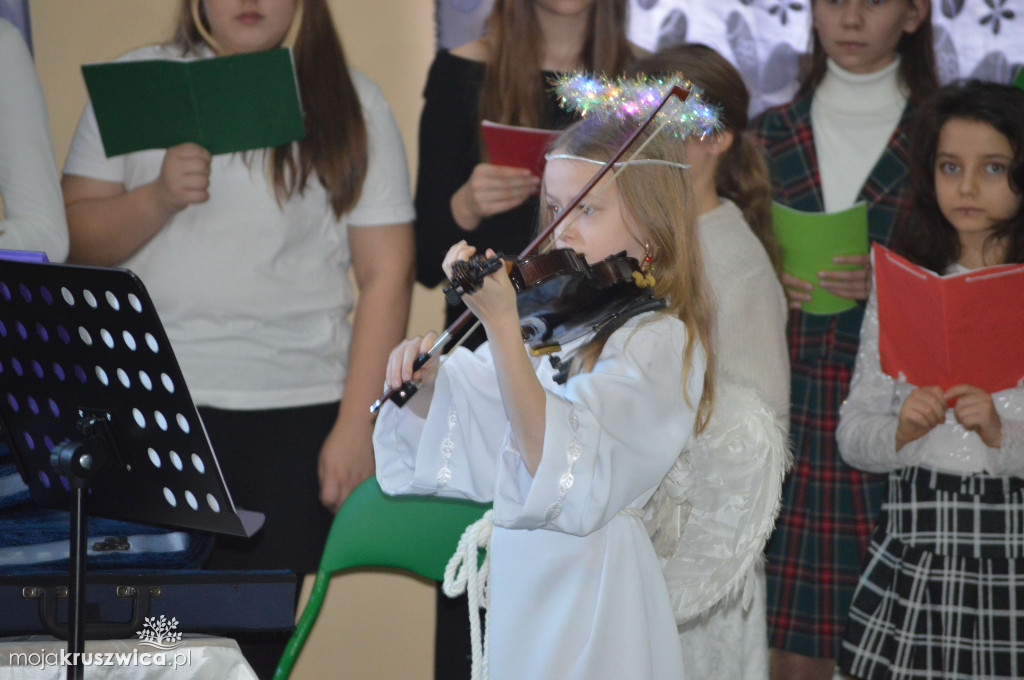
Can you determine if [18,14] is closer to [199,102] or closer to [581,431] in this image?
[199,102]

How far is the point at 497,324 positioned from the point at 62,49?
190cm

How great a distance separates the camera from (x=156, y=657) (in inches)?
54.9

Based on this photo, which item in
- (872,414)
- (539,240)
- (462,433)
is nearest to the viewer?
(539,240)

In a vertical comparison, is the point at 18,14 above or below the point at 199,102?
above

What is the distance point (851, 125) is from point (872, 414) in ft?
2.56

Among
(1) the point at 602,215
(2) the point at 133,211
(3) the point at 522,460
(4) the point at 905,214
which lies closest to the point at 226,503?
(3) the point at 522,460

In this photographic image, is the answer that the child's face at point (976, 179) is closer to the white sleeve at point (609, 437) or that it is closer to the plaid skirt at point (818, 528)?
the plaid skirt at point (818, 528)

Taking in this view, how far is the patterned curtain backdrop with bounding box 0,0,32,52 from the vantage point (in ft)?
8.91

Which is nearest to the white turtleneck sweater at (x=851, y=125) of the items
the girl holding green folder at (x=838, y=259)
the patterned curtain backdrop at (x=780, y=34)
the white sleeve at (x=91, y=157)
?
the girl holding green folder at (x=838, y=259)

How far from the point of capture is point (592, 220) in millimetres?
1742

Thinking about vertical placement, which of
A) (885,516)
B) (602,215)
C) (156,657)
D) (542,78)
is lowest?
(885,516)

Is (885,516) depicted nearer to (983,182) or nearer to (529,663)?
(983,182)

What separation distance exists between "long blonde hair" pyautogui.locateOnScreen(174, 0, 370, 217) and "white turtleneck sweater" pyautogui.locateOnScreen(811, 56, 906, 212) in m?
1.13

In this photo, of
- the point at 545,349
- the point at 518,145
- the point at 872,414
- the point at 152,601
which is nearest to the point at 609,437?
the point at 545,349
